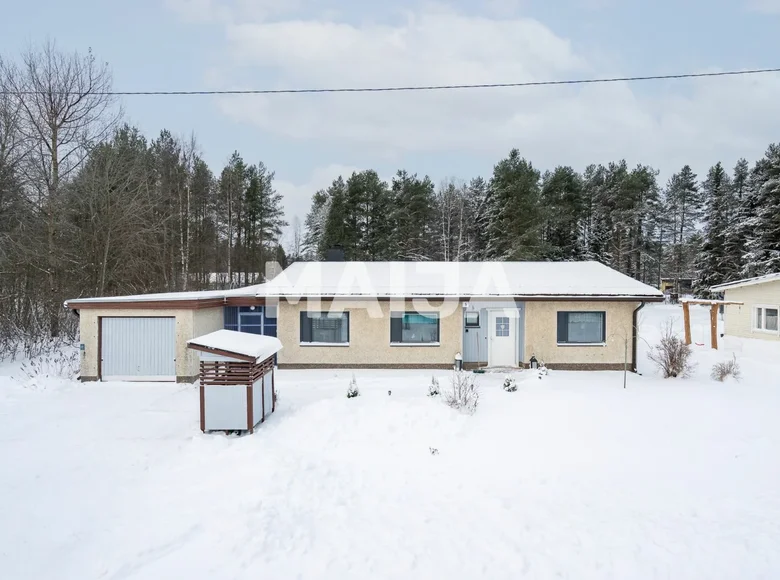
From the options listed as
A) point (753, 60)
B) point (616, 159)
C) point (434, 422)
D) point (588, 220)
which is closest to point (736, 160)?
point (616, 159)

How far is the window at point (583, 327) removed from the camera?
42.7ft

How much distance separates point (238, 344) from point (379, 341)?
19.1 feet

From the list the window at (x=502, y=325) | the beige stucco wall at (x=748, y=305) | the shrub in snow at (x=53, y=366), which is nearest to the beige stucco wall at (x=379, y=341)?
the window at (x=502, y=325)

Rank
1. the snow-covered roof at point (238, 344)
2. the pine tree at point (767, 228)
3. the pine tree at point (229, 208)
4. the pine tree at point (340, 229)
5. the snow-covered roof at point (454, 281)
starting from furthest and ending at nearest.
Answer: the pine tree at point (340, 229), the pine tree at point (229, 208), the pine tree at point (767, 228), the snow-covered roof at point (454, 281), the snow-covered roof at point (238, 344)

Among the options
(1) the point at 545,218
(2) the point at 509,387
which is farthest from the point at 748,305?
(2) the point at 509,387

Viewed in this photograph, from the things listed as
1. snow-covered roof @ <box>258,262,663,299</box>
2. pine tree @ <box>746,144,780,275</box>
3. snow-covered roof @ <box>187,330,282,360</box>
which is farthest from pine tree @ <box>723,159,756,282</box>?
snow-covered roof @ <box>187,330,282,360</box>

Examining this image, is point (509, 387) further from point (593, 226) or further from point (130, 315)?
point (593, 226)

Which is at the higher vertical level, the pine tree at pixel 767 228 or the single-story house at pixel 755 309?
the pine tree at pixel 767 228

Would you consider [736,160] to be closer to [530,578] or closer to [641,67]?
[641,67]

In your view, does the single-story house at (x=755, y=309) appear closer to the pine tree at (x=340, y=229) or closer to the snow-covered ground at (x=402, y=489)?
the snow-covered ground at (x=402, y=489)

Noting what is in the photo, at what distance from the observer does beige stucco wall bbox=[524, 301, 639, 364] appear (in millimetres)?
12938

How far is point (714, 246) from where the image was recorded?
1389 inches

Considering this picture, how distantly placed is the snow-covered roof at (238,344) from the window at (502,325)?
Result: 7.10m

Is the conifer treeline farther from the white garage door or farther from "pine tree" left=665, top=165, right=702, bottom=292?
the white garage door
